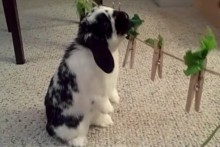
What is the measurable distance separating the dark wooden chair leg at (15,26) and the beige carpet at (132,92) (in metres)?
0.05

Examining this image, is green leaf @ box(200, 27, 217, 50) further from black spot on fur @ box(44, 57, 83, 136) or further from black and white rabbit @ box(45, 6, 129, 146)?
black spot on fur @ box(44, 57, 83, 136)

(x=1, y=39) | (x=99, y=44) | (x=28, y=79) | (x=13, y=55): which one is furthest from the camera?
(x=1, y=39)

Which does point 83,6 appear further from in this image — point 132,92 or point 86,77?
point 132,92

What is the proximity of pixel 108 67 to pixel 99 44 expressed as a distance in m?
0.07

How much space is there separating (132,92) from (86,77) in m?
0.40

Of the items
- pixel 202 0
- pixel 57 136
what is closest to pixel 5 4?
pixel 57 136

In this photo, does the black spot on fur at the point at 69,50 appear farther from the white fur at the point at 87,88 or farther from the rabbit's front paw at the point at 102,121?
the rabbit's front paw at the point at 102,121

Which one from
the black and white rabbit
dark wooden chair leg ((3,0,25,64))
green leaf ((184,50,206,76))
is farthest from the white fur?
dark wooden chair leg ((3,0,25,64))

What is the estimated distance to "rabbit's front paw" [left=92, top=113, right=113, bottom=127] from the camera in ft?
3.84

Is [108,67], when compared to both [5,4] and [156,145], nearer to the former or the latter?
[156,145]

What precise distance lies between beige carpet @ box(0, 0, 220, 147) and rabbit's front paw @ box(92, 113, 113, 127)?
2 cm

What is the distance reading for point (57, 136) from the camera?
1117 mm

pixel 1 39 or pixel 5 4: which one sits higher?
pixel 5 4

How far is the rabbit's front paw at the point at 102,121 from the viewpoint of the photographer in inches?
46.1
